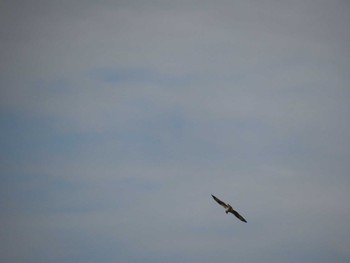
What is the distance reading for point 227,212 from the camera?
83.7 m
